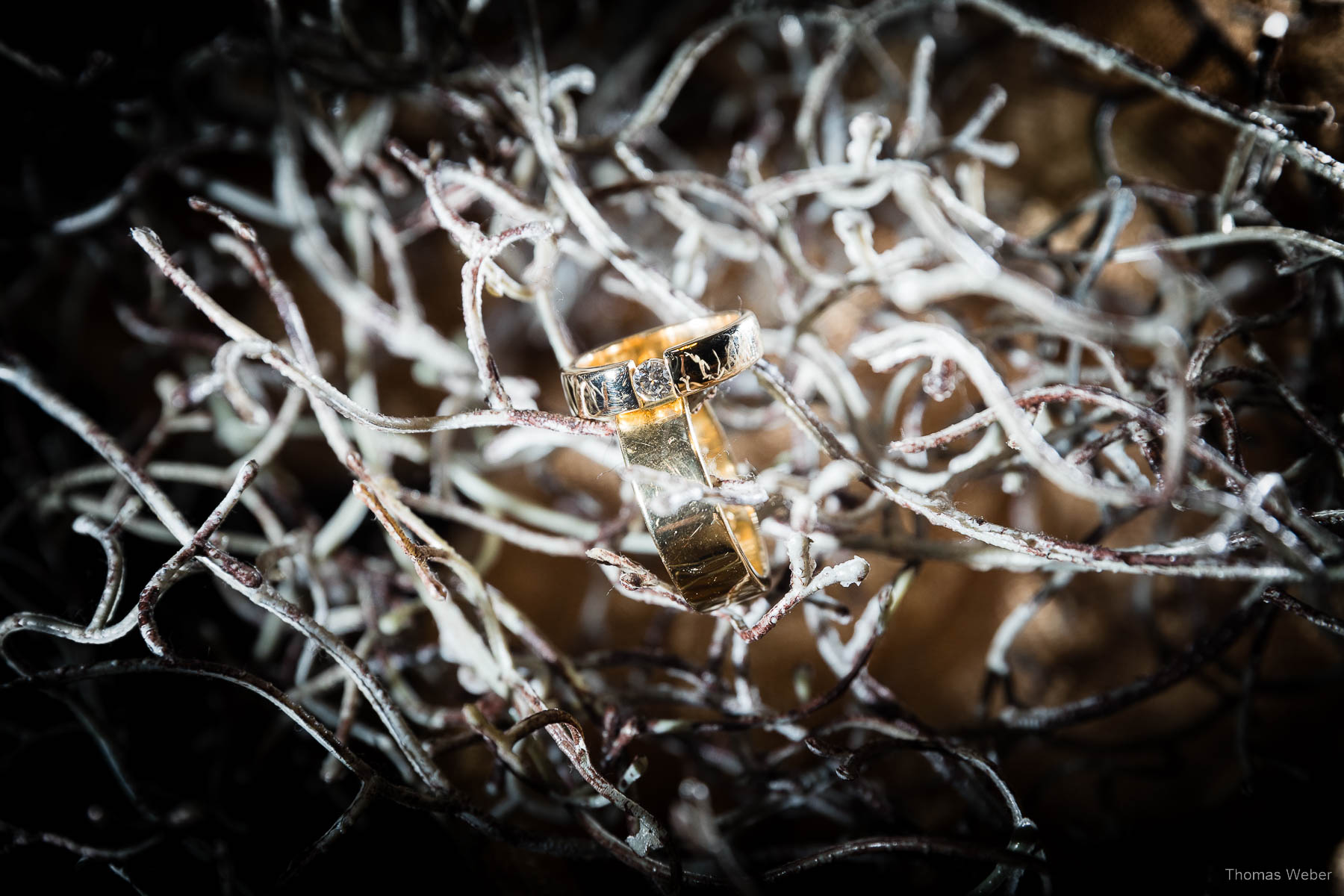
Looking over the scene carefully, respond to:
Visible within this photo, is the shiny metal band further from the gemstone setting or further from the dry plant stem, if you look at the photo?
the dry plant stem

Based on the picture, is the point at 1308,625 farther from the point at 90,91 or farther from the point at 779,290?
the point at 90,91

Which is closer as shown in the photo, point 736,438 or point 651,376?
point 651,376

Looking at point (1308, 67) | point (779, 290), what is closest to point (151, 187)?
point (779, 290)

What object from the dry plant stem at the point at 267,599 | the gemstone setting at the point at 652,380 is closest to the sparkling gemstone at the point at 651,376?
the gemstone setting at the point at 652,380

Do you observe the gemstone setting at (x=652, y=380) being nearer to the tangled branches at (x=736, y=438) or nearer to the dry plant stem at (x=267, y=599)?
the tangled branches at (x=736, y=438)

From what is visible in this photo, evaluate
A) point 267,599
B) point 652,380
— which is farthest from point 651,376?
point 267,599

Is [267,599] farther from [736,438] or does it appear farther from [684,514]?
[736,438]
